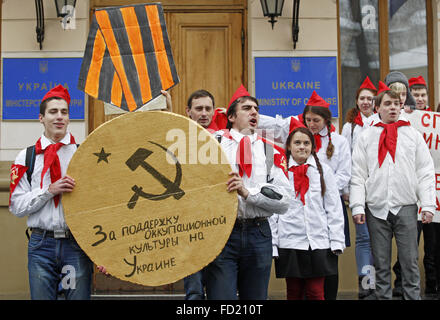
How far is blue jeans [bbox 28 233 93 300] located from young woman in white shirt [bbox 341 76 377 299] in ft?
10.2

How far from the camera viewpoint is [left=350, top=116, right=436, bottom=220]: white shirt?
17.6ft

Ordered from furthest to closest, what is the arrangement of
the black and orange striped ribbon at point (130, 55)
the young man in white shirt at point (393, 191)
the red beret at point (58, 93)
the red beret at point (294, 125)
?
the young man in white shirt at point (393, 191) < the red beret at point (294, 125) < the red beret at point (58, 93) < the black and orange striped ribbon at point (130, 55)

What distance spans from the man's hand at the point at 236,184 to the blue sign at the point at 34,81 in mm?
3979

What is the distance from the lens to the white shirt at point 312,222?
496cm

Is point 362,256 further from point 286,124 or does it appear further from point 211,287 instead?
point 211,287

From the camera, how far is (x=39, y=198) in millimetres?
3949

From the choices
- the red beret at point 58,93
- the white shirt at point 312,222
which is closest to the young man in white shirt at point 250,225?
the white shirt at point 312,222

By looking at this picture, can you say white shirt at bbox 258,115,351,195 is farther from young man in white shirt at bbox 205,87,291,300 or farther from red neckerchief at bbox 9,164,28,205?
red neckerchief at bbox 9,164,28,205

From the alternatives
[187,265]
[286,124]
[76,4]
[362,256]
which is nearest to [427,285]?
[362,256]

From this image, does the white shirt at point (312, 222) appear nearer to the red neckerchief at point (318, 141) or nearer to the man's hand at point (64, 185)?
the red neckerchief at point (318, 141)

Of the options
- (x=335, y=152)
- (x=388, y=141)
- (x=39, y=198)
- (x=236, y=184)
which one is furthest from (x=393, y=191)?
(x=39, y=198)

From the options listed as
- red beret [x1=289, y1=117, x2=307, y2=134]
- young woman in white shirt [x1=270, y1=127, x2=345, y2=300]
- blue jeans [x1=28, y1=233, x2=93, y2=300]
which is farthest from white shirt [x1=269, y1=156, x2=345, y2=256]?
blue jeans [x1=28, y1=233, x2=93, y2=300]

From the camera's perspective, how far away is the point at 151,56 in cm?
434

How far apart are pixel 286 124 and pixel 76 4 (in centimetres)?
314
